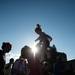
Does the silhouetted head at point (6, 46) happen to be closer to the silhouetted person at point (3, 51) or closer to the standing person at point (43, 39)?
the silhouetted person at point (3, 51)

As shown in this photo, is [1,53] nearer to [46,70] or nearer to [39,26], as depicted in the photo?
[46,70]

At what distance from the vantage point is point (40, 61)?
32.6 feet

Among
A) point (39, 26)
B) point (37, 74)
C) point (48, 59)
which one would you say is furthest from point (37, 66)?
point (39, 26)

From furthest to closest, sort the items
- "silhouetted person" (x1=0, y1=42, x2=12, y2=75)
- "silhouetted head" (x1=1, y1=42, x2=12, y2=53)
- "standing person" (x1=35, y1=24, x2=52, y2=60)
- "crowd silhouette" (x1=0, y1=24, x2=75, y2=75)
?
"standing person" (x1=35, y1=24, x2=52, y2=60) < "silhouetted head" (x1=1, y1=42, x2=12, y2=53) < "silhouetted person" (x1=0, y1=42, x2=12, y2=75) < "crowd silhouette" (x1=0, y1=24, x2=75, y2=75)

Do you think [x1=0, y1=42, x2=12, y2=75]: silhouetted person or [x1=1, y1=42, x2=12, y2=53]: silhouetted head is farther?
[x1=1, y1=42, x2=12, y2=53]: silhouetted head

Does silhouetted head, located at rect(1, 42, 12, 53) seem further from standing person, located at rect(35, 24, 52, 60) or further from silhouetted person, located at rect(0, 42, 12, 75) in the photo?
standing person, located at rect(35, 24, 52, 60)

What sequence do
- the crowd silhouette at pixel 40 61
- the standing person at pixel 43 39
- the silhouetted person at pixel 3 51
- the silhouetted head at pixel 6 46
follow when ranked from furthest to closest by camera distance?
the standing person at pixel 43 39
the silhouetted head at pixel 6 46
the silhouetted person at pixel 3 51
the crowd silhouette at pixel 40 61

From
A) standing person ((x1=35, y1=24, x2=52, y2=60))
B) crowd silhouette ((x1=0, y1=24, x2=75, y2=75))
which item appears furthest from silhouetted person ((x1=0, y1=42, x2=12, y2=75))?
standing person ((x1=35, y1=24, x2=52, y2=60))

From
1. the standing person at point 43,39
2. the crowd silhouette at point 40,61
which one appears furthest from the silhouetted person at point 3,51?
the standing person at point 43,39

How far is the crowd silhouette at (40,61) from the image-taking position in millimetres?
Result: 6185

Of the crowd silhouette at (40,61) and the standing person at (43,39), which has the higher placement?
the standing person at (43,39)

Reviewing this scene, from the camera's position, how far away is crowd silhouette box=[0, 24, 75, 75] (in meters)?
6.18

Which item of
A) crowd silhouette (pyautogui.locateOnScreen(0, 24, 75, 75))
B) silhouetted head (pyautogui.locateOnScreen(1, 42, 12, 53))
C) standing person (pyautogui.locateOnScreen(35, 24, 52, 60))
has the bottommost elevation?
crowd silhouette (pyautogui.locateOnScreen(0, 24, 75, 75))

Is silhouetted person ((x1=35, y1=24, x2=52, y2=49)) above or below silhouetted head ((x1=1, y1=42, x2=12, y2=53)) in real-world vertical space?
above
